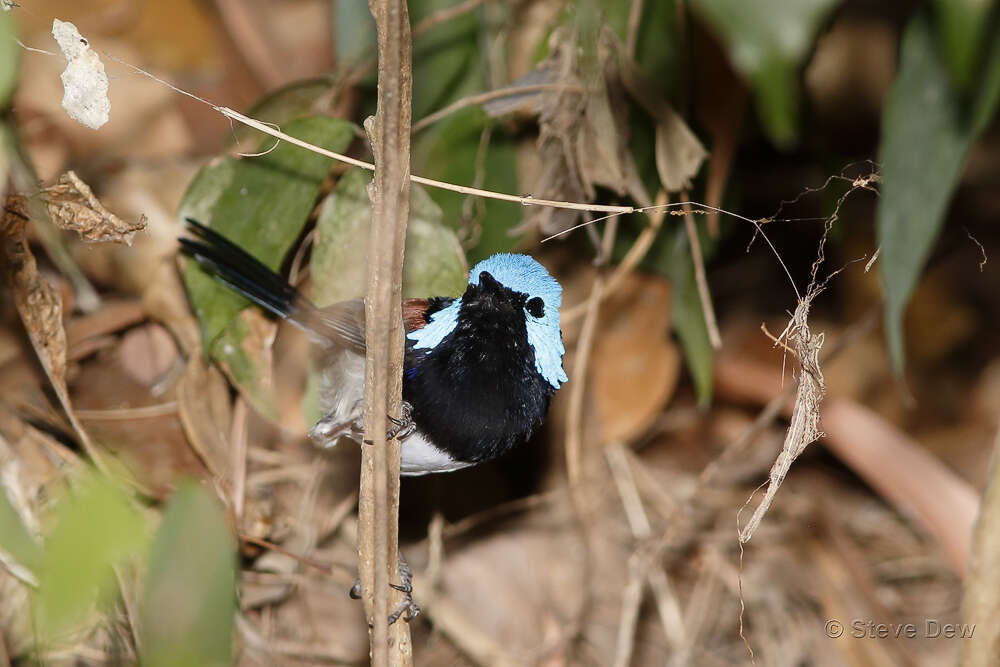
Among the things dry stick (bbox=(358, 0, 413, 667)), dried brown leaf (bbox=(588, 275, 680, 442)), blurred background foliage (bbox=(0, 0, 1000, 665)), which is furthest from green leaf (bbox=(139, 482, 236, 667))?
dried brown leaf (bbox=(588, 275, 680, 442))

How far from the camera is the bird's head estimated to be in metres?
2.29

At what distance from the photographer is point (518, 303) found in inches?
91.4

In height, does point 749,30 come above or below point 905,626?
above

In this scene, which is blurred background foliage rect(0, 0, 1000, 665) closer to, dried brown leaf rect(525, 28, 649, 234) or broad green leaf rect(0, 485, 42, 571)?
dried brown leaf rect(525, 28, 649, 234)

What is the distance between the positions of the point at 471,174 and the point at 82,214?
112cm

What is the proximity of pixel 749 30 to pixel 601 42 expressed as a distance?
91 centimetres

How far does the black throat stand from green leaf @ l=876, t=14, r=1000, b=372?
1.33 metres

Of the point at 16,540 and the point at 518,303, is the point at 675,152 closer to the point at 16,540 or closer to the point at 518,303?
the point at 518,303

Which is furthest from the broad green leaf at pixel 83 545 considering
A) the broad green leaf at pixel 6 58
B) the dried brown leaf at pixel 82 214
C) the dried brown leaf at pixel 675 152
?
the dried brown leaf at pixel 675 152

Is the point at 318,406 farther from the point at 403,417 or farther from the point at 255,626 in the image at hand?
the point at 255,626

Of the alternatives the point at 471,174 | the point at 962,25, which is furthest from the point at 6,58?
the point at 962,25

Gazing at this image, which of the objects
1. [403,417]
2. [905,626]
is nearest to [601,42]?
[403,417]

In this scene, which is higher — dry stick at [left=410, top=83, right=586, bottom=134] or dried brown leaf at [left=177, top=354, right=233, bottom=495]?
dry stick at [left=410, top=83, right=586, bottom=134]

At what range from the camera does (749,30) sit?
1861 mm
